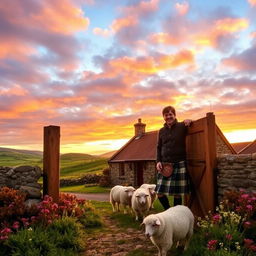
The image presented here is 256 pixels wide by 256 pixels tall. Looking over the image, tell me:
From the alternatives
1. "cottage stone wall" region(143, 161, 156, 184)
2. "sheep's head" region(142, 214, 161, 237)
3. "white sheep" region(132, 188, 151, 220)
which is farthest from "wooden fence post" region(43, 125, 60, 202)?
"cottage stone wall" region(143, 161, 156, 184)

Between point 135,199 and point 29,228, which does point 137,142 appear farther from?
point 29,228

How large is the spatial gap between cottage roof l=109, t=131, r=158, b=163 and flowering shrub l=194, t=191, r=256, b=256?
17845 millimetres

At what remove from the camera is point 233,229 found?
5.63 meters

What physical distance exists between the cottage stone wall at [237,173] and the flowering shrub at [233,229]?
362 millimetres

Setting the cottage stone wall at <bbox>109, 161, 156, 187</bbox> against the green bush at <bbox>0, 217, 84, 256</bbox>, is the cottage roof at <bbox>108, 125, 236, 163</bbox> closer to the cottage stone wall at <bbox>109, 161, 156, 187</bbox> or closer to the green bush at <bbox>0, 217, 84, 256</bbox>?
the cottage stone wall at <bbox>109, 161, 156, 187</bbox>

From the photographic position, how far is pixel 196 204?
8.25 m

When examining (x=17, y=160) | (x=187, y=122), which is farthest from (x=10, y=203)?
(x=17, y=160)

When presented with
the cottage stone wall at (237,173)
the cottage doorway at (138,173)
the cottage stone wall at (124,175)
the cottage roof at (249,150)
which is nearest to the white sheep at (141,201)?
the cottage stone wall at (237,173)

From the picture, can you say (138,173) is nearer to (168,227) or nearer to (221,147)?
(221,147)

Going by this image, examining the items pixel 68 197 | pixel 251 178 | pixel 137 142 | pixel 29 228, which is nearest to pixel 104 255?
pixel 29 228

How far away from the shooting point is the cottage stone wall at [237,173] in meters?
6.69

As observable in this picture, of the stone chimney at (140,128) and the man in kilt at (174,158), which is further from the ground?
the stone chimney at (140,128)

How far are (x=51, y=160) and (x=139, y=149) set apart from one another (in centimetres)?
1899

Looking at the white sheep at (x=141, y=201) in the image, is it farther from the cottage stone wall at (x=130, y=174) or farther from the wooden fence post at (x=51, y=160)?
the cottage stone wall at (x=130, y=174)
